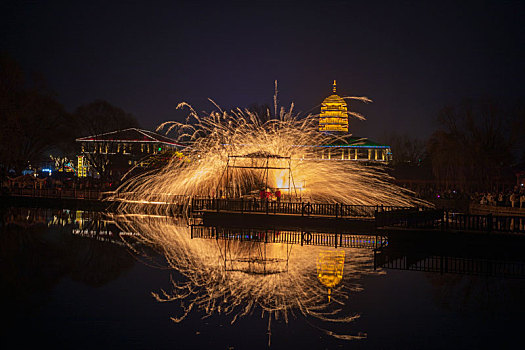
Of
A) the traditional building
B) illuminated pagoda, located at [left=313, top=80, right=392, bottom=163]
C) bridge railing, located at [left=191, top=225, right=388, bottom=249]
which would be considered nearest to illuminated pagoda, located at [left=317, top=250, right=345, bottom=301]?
bridge railing, located at [left=191, top=225, right=388, bottom=249]

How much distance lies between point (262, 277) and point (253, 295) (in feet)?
6.53

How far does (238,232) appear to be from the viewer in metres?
26.4

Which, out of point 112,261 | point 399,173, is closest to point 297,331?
point 112,261

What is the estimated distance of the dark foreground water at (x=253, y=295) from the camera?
10211 millimetres

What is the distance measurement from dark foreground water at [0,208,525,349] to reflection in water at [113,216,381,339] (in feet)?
0.14

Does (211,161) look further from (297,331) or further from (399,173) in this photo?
(399,173)

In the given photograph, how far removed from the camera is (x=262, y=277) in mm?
15273

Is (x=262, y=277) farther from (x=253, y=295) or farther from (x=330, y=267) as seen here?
(x=330, y=267)

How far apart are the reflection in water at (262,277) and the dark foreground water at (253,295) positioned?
0.04 meters

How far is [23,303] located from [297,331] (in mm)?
6248

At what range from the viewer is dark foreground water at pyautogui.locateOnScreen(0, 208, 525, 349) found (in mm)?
10211

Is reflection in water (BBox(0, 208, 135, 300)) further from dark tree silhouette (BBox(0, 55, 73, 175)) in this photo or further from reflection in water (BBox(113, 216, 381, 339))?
dark tree silhouette (BBox(0, 55, 73, 175))

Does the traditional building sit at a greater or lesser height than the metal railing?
greater

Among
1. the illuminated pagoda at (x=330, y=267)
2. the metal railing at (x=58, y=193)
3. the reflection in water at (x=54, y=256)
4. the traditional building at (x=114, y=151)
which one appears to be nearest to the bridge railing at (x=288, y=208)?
the reflection in water at (x=54, y=256)
